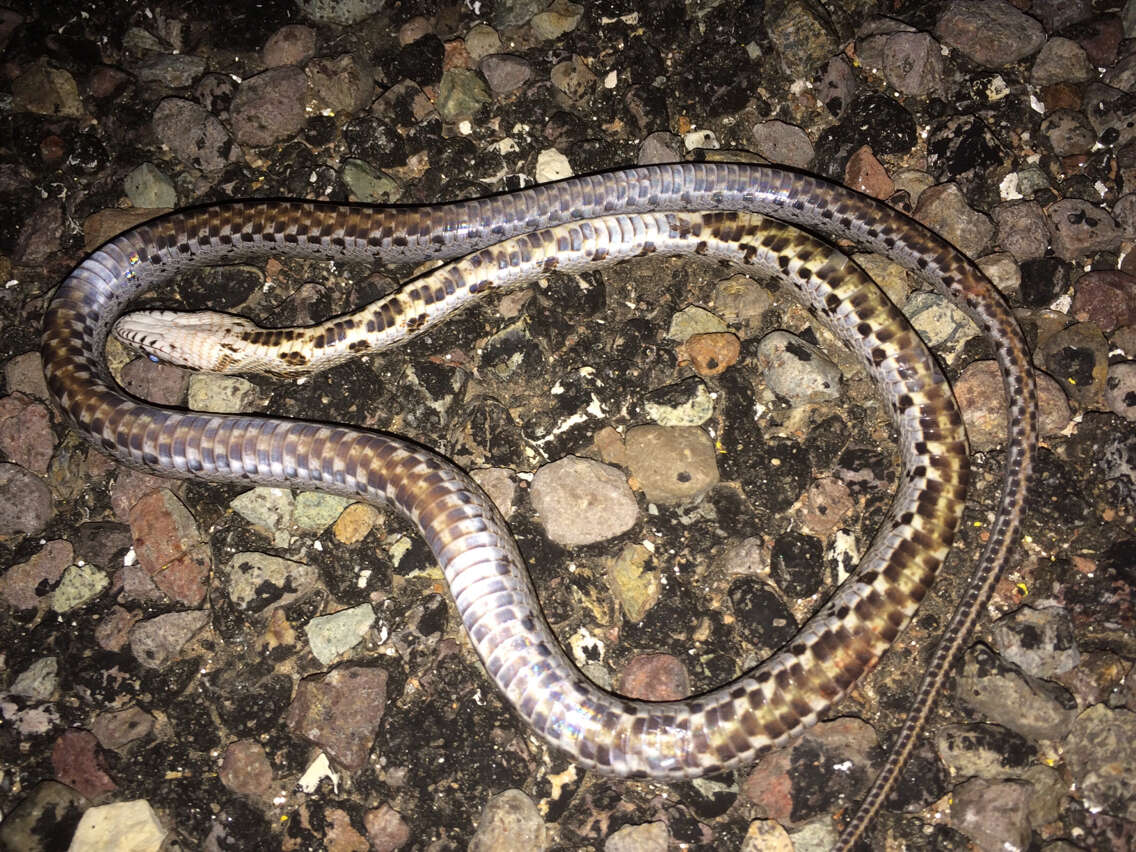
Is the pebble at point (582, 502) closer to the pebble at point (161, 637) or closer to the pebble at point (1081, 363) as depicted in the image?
the pebble at point (161, 637)

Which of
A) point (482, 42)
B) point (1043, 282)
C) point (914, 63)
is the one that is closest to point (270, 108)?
point (482, 42)

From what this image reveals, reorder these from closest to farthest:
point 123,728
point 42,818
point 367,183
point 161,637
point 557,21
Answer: point 42,818 → point 123,728 → point 161,637 → point 367,183 → point 557,21

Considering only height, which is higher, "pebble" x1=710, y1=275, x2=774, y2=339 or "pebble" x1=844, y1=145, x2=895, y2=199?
"pebble" x1=844, y1=145, x2=895, y2=199

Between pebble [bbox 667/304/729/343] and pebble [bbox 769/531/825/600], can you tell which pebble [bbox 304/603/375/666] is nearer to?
pebble [bbox 769/531/825/600]

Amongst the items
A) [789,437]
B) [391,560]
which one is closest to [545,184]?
[789,437]

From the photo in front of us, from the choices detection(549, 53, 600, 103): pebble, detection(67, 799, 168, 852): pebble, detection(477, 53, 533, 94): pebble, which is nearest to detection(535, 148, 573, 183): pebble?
detection(549, 53, 600, 103): pebble

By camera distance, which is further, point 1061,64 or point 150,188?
point 150,188

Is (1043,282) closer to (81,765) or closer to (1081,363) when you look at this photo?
(1081,363)

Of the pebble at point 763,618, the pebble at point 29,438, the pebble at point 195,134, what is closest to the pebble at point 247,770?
the pebble at point 29,438
